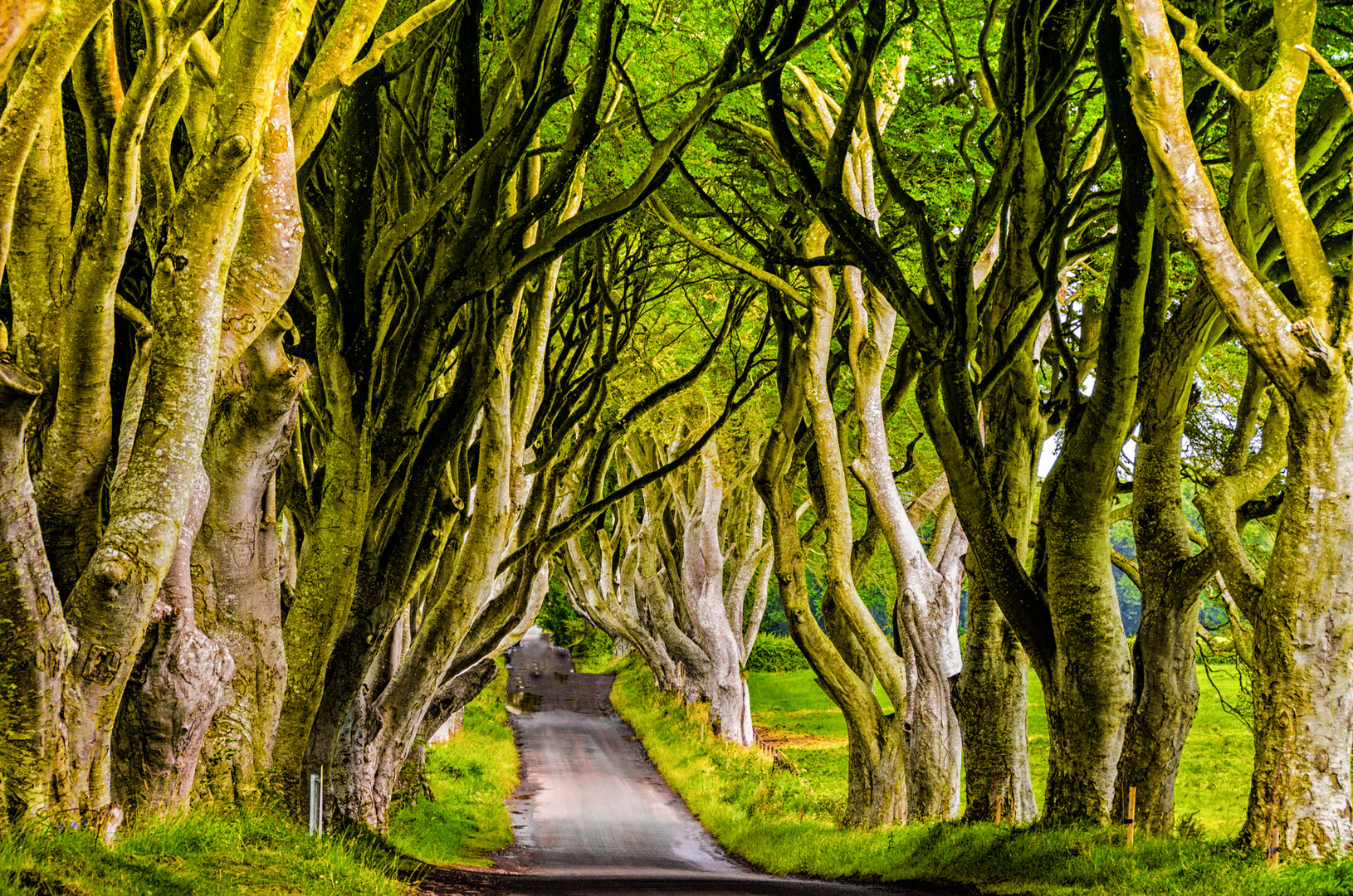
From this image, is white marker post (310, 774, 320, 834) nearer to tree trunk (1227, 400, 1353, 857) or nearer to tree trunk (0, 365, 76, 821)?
tree trunk (0, 365, 76, 821)

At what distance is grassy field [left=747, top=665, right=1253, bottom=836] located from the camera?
20656 millimetres

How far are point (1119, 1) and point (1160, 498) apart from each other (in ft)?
11.9

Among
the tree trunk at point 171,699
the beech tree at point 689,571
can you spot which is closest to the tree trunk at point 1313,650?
the tree trunk at point 171,699

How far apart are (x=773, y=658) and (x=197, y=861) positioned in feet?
166

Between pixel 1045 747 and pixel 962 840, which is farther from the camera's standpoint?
pixel 1045 747

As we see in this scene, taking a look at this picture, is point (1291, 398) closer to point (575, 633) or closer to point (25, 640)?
point (25, 640)

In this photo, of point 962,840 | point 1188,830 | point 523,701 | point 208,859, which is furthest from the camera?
point 523,701

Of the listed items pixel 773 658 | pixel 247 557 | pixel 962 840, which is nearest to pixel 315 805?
pixel 247 557

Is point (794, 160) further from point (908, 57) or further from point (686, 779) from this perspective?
point (686, 779)

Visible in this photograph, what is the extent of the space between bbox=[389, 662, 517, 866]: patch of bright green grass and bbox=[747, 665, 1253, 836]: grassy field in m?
6.54

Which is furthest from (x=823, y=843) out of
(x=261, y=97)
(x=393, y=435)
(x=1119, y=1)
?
(x=261, y=97)

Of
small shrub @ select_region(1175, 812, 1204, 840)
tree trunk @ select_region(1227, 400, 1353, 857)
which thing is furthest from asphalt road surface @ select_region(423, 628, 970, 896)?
tree trunk @ select_region(1227, 400, 1353, 857)

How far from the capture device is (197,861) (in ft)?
19.0

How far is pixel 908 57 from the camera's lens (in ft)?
41.2
